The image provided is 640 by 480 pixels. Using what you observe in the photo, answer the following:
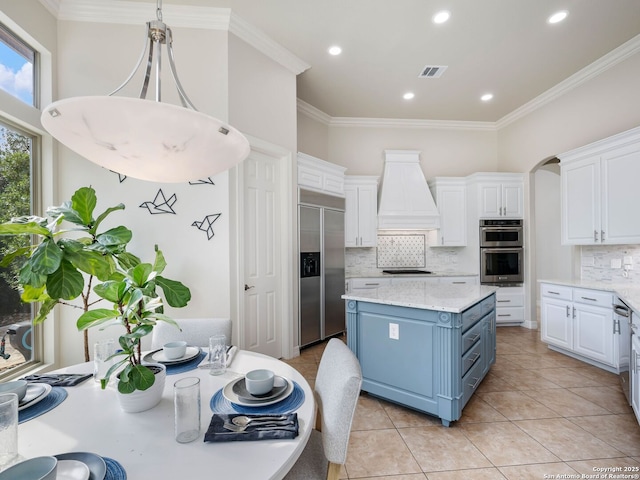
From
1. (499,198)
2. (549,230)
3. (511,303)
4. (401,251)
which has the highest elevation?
(499,198)

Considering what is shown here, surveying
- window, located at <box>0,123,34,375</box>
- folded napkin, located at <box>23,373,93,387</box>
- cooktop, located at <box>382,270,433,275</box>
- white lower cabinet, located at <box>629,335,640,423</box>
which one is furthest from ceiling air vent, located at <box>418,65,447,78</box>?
folded napkin, located at <box>23,373,93,387</box>

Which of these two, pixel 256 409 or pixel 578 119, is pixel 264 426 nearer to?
pixel 256 409

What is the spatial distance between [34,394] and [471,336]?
2.65 m

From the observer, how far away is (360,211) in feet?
15.9

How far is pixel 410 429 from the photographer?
226cm

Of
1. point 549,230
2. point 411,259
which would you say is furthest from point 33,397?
point 549,230

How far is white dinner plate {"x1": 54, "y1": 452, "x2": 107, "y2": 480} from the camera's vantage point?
808 millimetres

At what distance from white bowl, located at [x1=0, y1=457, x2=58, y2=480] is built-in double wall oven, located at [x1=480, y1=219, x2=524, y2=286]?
5082mm

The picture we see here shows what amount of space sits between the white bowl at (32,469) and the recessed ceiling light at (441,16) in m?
3.83

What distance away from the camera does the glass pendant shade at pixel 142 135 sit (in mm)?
942

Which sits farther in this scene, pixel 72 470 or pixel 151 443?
pixel 151 443

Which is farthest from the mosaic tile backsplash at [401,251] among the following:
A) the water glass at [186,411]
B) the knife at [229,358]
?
the water glass at [186,411]

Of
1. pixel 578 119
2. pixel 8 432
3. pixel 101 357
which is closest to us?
pixel 8 432

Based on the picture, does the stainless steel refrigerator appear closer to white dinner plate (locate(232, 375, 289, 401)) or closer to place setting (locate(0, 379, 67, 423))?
white dinner plate (locate(232, 375, 289, 401))
